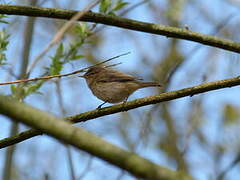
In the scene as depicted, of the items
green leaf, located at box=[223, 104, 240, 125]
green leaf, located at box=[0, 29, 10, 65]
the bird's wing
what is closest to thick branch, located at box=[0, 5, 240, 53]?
green leaf, located at box=[0, 29, 10, 65]

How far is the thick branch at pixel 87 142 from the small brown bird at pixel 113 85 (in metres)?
3.55

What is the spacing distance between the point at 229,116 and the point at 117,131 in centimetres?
317

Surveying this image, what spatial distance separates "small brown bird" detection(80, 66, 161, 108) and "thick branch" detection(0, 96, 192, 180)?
3.55 metres

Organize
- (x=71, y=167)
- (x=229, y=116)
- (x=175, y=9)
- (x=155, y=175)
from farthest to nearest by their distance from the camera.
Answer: (x=229, y=116) < (x=175, y=9) < (x=71, y=167) < (x=155, y=175)

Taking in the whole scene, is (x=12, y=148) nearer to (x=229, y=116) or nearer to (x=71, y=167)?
(x=71, y=167)

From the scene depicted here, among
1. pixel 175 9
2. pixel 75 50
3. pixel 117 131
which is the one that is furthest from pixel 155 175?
pixel 117 131

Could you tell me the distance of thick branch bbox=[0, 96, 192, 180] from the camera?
1.50 meters

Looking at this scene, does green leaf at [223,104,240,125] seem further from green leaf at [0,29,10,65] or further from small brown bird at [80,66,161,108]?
green leaf at [0,29,10,65]

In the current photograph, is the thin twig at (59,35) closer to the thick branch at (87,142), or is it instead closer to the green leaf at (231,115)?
the thick branch at (87,142)

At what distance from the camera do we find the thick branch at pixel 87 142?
1.50 metres

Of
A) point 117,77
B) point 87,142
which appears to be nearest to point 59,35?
point 87,142

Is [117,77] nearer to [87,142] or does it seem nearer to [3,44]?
[3,44]

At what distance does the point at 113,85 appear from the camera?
5.84 metres

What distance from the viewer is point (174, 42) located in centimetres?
1136
